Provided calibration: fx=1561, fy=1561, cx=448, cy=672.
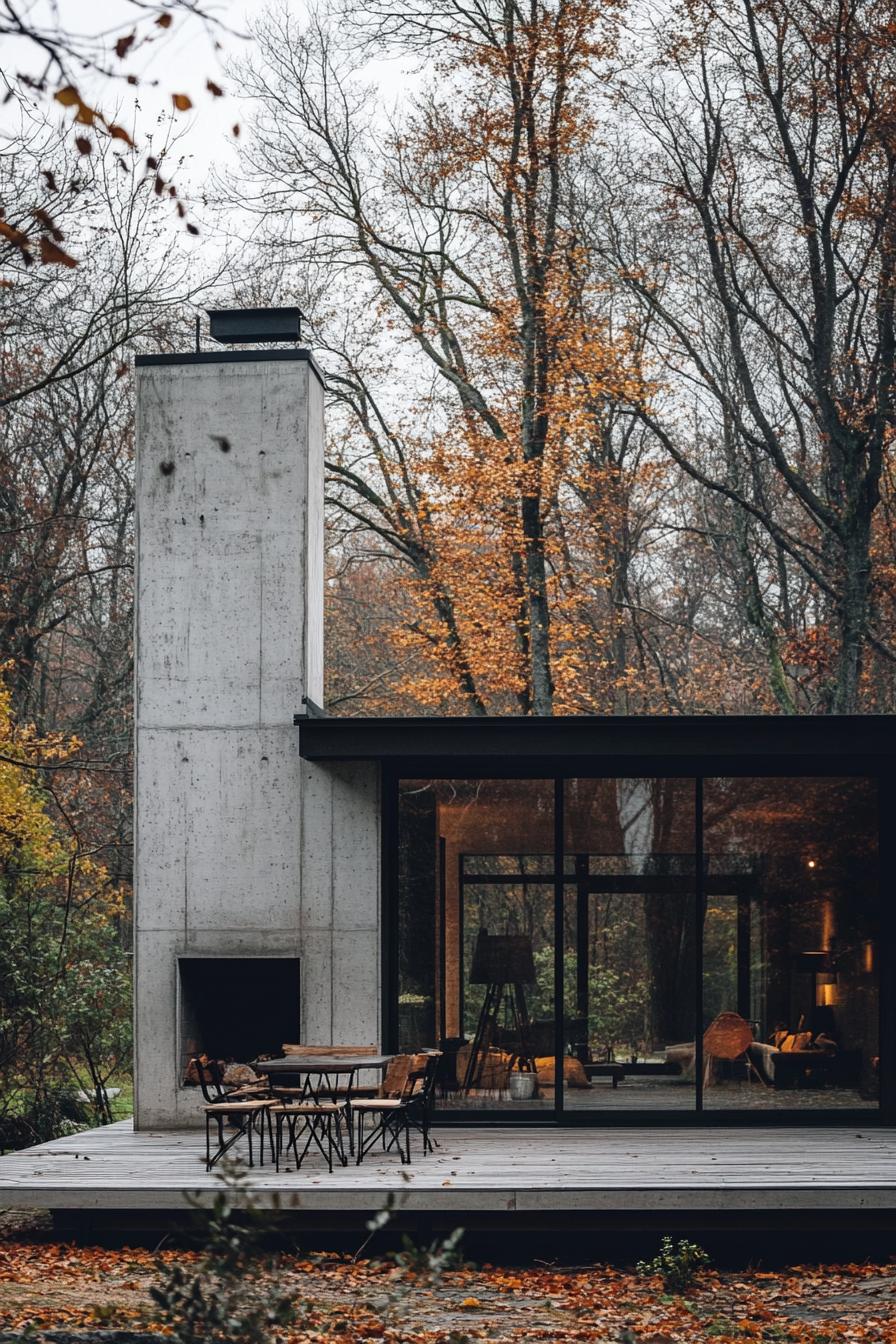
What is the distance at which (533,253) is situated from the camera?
21.8m

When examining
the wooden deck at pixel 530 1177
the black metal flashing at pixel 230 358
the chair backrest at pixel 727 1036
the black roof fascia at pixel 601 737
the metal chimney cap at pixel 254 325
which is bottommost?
the wooden deck at pixel 530 1177

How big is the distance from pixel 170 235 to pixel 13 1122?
11.1 metres

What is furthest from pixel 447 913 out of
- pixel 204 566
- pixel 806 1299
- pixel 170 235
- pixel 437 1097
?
pixel 170 235

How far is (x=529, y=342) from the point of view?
22109 millimetres

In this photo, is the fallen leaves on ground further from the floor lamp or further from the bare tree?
the bare tree

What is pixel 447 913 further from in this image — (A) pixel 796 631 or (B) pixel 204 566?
(A) pixel 796 631

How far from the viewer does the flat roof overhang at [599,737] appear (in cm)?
1146

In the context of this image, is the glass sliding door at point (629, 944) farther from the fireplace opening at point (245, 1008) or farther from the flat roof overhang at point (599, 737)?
the fireplace opening at point (245, 1008)

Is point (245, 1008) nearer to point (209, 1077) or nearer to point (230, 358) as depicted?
point (209, 1077)

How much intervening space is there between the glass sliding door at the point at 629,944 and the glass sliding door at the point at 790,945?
0.19 metres

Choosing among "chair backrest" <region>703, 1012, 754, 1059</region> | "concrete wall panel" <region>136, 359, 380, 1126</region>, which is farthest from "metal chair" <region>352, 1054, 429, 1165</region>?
"chair backrest" <region>703, 1012, 754, 1059</region>

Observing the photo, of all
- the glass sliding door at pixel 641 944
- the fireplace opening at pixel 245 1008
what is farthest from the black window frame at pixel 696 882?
the fireplace opening at pixel 245 1008

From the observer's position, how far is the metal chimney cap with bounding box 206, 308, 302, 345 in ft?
42.7

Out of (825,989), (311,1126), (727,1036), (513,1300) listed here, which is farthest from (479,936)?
(513,1300)
